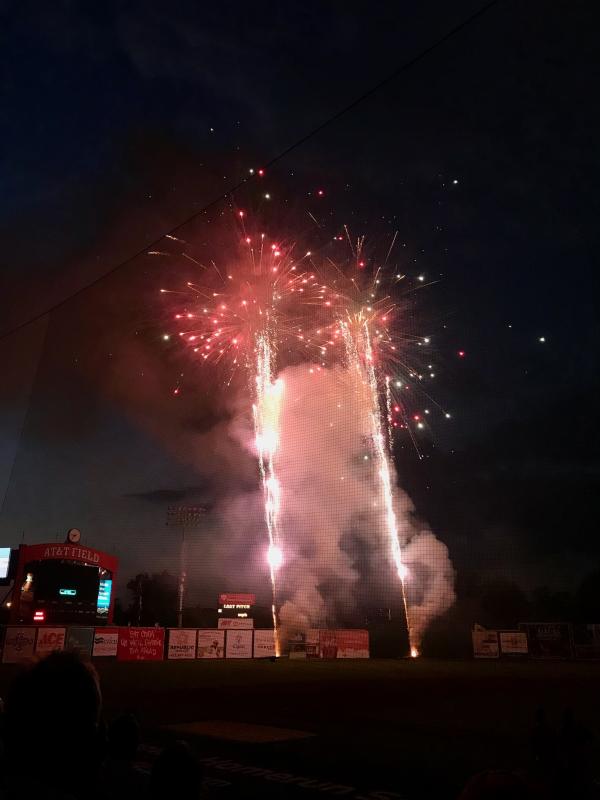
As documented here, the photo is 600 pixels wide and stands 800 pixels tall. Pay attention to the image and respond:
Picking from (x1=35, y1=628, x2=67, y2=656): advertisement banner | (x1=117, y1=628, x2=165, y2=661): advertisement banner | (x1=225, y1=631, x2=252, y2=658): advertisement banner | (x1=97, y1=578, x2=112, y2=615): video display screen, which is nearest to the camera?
(x1=35, y1=628, x2=67, y2=656): advertisement banner

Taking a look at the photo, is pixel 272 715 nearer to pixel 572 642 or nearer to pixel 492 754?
pixel 492 754

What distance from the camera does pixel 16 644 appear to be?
17906 mm

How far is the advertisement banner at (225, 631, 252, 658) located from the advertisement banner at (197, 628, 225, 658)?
0.24 meters

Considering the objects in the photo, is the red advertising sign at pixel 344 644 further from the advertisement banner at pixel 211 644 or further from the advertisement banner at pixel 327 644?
the advertisement banner at pixel 211 644

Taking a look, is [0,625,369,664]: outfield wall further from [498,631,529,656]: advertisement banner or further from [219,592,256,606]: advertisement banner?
[219,592,256,606]: advertisement banner

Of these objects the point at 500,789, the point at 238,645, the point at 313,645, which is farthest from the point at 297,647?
the point at 500,789

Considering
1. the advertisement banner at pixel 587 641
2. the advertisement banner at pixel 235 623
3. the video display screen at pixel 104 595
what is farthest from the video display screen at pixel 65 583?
the advertisement banner at pixel 587 641

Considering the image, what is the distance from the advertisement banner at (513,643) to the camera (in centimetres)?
2439

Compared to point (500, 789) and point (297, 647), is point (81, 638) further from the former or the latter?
point (500, 789)

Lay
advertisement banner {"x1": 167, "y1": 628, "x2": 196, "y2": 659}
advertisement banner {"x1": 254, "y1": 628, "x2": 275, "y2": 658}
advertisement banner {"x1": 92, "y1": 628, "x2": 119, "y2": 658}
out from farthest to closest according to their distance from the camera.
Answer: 1. advertisement banner {"x1": 254, "y1": 628, "x2": 275, "y2": 658}
2. advertisement banner {"x1": 167, "y1": 628, "x2": 196, "y2": 659}
3. advertisement banner {"x1": 92, "y1": 628, "x2": 119, "y2": 658}

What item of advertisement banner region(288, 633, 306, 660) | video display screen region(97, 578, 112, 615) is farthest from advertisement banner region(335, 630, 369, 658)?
video display screen region(97, 578, 112, 615)

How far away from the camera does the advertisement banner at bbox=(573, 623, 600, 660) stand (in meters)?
23.8

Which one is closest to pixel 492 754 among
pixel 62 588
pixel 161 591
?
pixel 62 588

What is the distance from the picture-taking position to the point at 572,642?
942 inches
